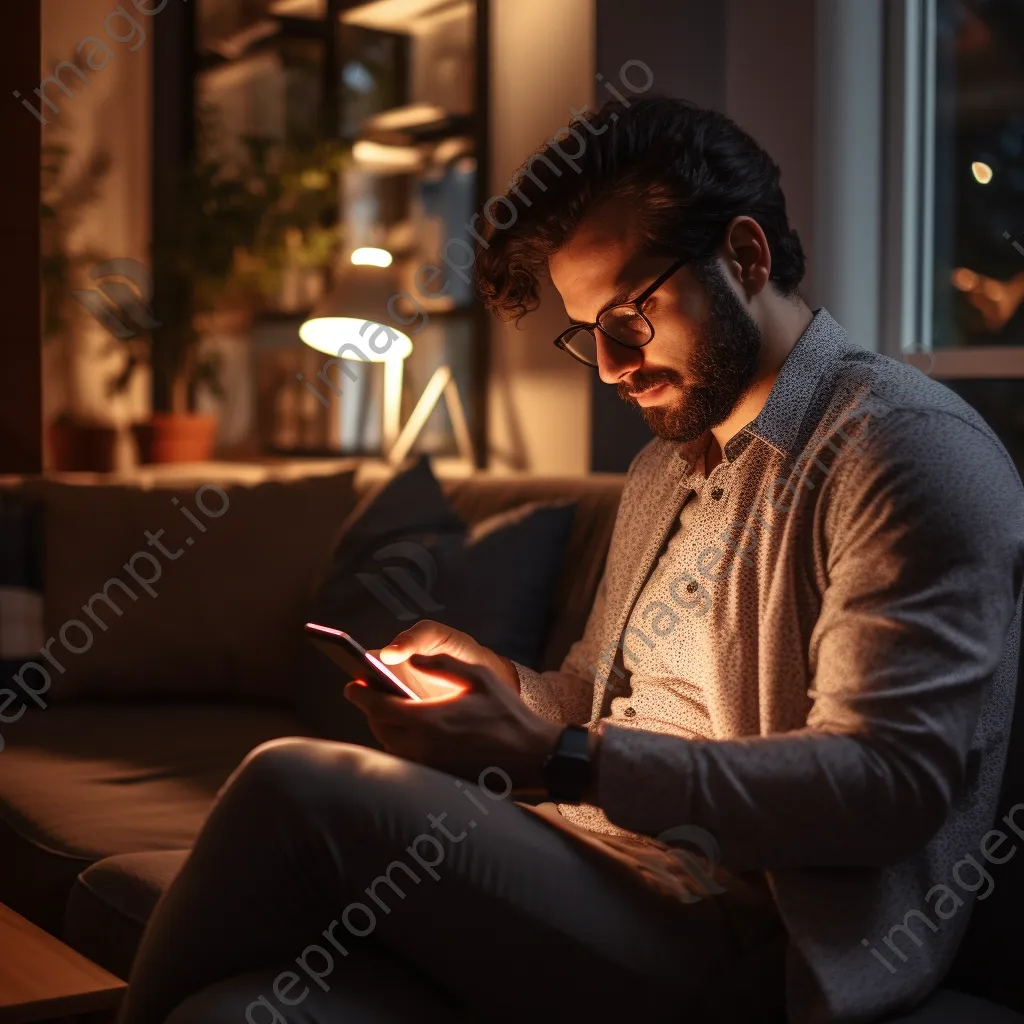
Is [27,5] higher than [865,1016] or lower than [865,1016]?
higher

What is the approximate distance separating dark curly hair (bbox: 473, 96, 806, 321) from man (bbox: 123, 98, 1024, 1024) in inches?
6.6

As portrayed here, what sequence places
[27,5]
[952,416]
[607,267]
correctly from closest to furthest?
[952,416] < [607,267] < [27,5]

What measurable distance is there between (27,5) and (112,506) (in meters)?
1.27

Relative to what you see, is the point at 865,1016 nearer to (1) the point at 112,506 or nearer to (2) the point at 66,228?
(1) the point at 112,506

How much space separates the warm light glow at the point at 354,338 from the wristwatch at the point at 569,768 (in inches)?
66.0

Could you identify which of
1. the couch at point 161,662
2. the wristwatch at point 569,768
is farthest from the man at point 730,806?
the couch at point 161,662

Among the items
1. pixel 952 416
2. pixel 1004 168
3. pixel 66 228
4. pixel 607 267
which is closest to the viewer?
pixel 952 416

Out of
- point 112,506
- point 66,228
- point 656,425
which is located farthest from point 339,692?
point 66,228

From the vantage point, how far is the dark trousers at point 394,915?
109cm

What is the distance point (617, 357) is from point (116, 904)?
0.94 metres

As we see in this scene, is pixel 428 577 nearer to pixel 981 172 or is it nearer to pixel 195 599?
pixel 195 599

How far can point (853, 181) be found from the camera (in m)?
2.28

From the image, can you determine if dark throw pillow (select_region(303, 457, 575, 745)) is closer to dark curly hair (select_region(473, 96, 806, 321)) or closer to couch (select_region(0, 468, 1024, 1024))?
couch (select_region(0, 468, 1024, 1024))

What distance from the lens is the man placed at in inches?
41.4
